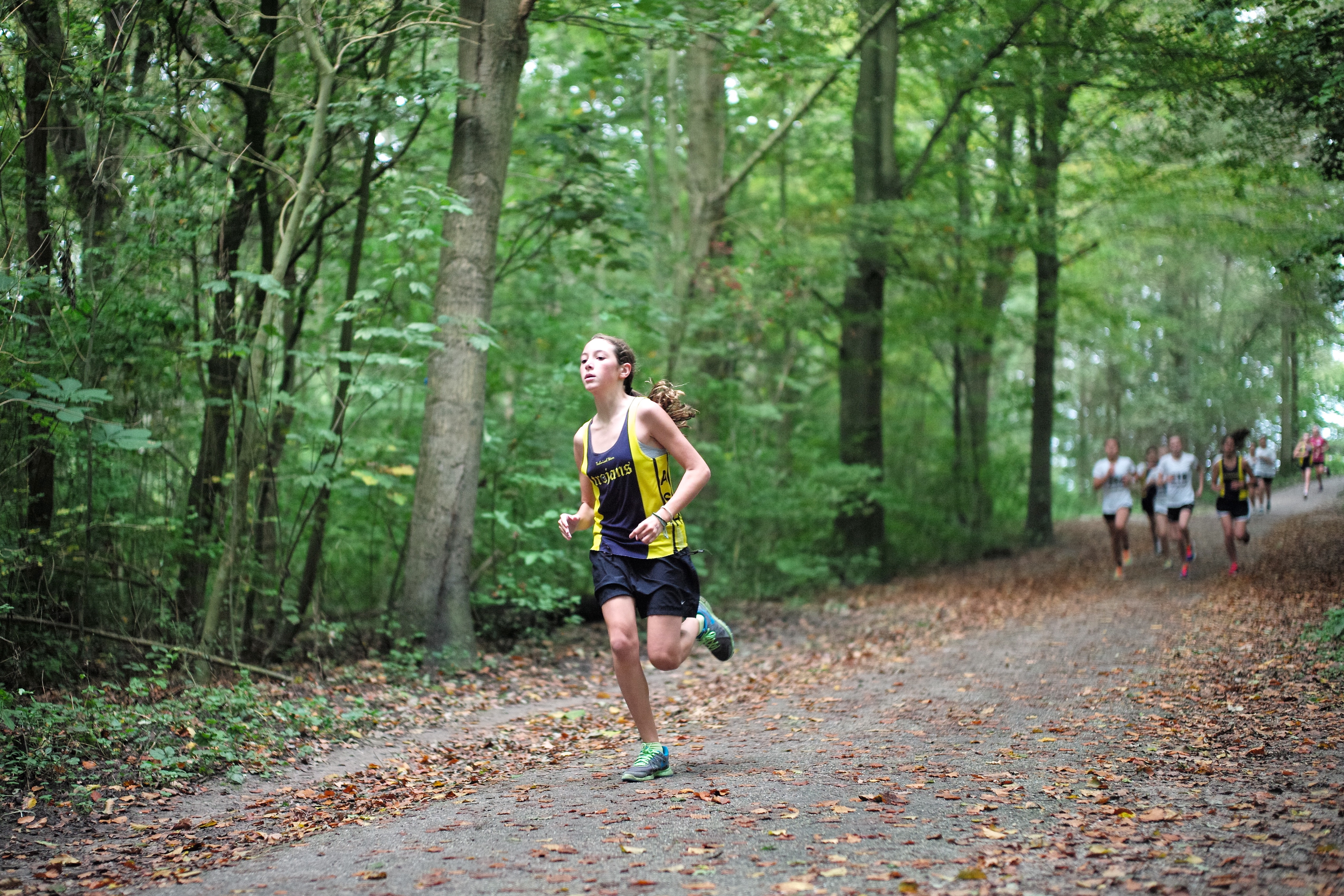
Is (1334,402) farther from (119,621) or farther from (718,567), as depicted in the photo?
(119,621)

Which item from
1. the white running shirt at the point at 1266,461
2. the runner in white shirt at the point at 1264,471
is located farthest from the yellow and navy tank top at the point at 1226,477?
the white running shirt at the point at 1266,461

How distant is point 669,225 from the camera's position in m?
17.0

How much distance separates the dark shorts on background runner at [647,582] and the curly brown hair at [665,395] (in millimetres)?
740

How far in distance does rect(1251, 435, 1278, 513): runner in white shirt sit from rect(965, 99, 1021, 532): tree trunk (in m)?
4.89

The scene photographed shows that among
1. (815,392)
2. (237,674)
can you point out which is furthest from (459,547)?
(815,392)

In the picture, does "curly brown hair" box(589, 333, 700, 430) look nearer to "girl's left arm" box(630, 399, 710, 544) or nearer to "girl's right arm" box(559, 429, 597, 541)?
"girl's left arm" box(630, 399, 710, 544)

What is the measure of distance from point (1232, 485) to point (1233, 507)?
362 millimetres

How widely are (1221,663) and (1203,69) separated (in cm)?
762

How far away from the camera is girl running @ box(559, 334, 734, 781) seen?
16.0ft

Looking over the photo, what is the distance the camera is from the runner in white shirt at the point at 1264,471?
19234 mm

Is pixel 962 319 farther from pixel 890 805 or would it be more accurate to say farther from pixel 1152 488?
pixel 890 805

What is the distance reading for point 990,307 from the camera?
19328mm

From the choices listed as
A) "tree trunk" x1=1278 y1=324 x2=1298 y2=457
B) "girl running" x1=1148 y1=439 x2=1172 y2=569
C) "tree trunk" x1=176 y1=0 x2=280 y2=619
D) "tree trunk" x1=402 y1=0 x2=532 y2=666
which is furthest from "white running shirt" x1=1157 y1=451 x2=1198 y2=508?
"tree trunk" x1=176 y1=0 x2=280 y2=619

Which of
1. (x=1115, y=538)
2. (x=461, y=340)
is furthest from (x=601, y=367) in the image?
(x=1115, y=538)
